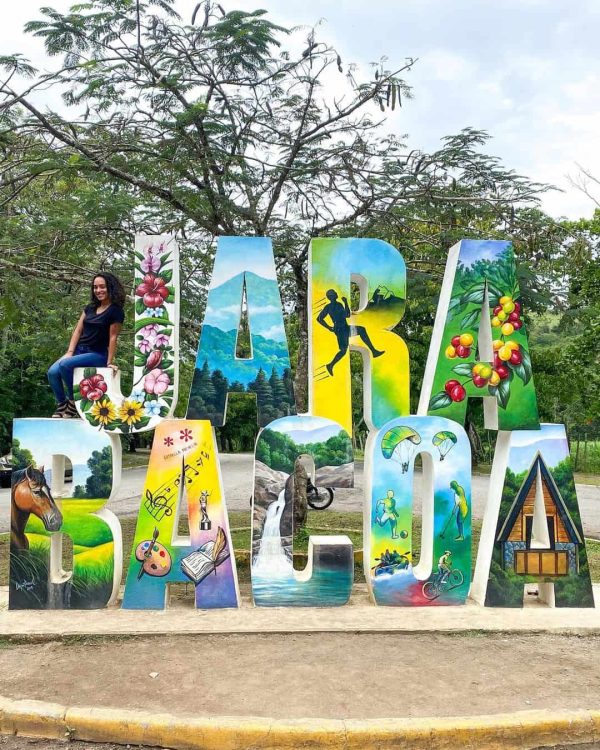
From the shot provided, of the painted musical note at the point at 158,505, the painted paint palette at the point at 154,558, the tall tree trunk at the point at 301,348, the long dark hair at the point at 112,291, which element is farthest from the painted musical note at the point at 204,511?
the tall tree trunk at the point at 301,348

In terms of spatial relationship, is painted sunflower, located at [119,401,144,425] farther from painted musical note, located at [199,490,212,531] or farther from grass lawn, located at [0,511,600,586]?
grass lawn, located at [0,511,600,586]

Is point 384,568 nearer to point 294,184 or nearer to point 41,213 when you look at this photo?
point 294,184

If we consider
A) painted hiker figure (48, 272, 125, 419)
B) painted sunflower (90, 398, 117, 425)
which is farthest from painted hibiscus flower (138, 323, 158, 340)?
painted sunflower (90, 398, 117, 425)

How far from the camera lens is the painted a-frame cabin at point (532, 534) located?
6.74 metres

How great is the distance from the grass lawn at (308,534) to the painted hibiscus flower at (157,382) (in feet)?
8.52

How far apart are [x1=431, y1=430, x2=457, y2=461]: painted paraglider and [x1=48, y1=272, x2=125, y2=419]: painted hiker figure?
10.6 ft

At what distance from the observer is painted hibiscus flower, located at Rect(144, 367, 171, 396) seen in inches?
267

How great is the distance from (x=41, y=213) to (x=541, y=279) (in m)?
8.15

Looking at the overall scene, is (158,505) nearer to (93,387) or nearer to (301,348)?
(93,387)

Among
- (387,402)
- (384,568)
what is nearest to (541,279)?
(387,402)

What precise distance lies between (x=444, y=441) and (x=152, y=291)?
10.7 ft

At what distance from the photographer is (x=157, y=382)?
22.4ft

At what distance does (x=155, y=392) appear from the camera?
6793 mm

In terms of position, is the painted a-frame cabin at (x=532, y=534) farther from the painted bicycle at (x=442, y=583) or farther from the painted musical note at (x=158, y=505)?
the painted musical note at (x=158, y=505)
